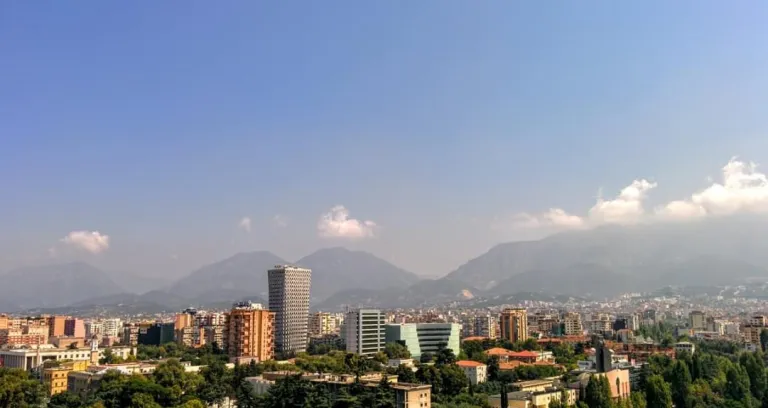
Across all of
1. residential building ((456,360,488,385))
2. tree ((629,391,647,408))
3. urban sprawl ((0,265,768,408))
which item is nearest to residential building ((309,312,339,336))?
urban sprawl ((0,265,768,408))

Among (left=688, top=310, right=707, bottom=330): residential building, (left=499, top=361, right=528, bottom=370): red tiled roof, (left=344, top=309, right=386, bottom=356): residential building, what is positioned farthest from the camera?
(left=688, top=310, right=707, bottom=330): residential building

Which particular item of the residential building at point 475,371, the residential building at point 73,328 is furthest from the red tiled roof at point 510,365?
the residential building at point 73,328

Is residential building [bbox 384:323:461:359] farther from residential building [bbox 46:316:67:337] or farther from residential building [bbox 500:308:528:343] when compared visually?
residential building [bbox 46:316:67:337]

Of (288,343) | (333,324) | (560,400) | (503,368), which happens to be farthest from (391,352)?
(333,324)

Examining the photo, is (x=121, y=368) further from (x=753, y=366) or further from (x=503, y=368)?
(x=753, y=366)

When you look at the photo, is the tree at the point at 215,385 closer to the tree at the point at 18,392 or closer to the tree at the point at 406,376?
the tree at the point at 18,392

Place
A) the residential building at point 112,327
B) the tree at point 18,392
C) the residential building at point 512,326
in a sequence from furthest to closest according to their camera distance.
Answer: the residential building at point 112,327, the residential building at point 512,326, the tree at point 18,392
